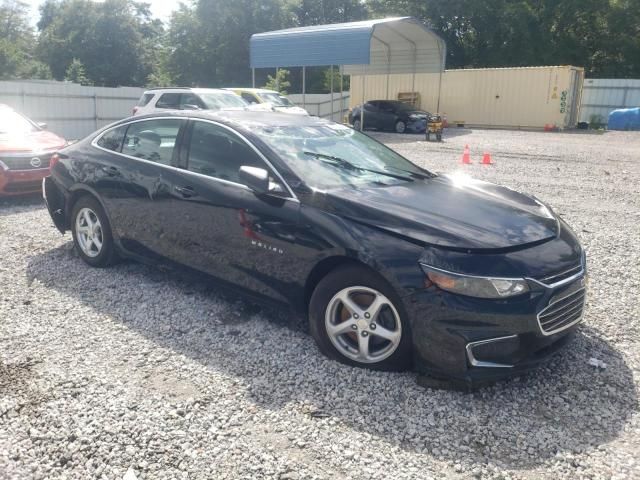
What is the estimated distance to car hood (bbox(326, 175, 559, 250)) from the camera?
3322 mm

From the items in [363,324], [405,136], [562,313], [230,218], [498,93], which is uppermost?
[498,93]

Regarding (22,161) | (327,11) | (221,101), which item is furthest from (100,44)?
(22,161)

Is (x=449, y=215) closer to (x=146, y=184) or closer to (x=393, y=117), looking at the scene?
(x=146, y=184)

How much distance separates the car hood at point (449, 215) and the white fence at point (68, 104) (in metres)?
19.2

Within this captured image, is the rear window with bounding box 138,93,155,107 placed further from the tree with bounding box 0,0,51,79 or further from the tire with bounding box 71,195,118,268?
the tree with bounding box 0,0,51,79

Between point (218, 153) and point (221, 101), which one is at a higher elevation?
point (221, 101)

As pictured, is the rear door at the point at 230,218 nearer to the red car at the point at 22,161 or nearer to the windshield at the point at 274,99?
the red car at the point at 22,161

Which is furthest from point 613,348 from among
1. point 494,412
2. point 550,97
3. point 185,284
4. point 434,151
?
point 550,97

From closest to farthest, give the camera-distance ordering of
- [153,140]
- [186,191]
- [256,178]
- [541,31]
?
[256,178] → [186,191] → [153,140] → [541,31]

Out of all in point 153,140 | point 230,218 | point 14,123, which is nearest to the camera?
point 230,218

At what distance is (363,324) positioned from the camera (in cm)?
347

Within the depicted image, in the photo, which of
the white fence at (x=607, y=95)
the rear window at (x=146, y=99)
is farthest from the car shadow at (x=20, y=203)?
the white fence at (x=607, y=95)

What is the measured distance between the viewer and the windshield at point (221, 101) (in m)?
14.8

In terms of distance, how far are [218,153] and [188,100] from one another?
11.2 metres
